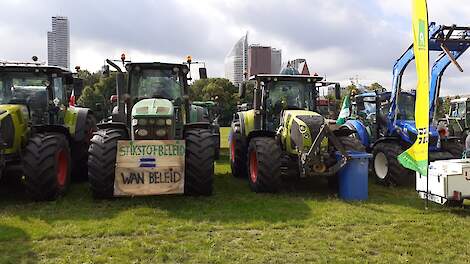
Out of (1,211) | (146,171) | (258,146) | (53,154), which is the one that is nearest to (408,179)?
(258,146)

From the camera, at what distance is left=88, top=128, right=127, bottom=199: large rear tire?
7285 millimetres

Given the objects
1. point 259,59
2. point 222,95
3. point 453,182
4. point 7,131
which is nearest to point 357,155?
point 453,182

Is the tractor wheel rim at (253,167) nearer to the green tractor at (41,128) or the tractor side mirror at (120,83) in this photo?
the tractor side mirror at (120,83)

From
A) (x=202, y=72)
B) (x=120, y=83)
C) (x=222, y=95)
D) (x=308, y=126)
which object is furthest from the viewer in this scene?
(x=222, y=95)

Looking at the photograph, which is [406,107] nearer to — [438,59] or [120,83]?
[438,59]

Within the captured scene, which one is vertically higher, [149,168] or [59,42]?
[59,42]

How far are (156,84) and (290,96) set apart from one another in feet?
9.32

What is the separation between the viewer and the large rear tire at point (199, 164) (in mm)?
7559

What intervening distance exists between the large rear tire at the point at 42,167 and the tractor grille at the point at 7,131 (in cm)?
32

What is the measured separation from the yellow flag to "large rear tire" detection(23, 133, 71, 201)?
553cm

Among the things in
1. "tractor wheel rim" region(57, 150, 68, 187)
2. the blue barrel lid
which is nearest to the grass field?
"tractor wheel rim" region(57, 150, 68, 187)

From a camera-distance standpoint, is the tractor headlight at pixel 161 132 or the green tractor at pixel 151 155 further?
the tractor headlight at pixel 161 132

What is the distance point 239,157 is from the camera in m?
10.6

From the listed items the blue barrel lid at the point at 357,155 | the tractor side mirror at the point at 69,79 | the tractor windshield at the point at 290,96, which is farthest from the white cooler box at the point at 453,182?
the tractor side mirror at the point at 69,79
